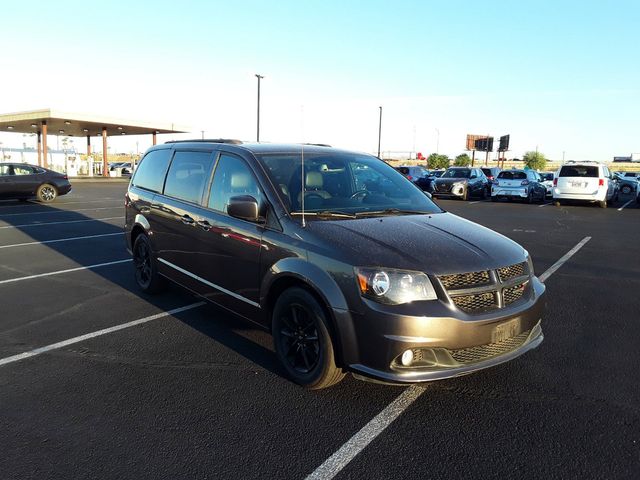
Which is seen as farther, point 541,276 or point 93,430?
point 541,276

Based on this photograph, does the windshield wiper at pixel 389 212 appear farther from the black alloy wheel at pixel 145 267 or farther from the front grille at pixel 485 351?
the black alloy wheel at pixel 145 267

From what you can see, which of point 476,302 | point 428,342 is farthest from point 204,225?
point 476,302

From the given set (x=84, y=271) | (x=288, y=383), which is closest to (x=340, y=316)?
(x=288, y=383)

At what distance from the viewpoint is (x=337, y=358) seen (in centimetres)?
337

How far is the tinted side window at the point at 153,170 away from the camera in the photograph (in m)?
5.85

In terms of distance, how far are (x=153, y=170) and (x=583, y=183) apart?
761 inches

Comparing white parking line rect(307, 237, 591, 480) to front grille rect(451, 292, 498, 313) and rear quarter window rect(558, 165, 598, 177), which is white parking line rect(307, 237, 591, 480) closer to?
front grille rect(451, 292, 498, 313)

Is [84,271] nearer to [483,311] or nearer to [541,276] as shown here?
[483,311]

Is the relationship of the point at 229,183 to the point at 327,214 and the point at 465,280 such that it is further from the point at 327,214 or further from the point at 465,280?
the point at 465,280

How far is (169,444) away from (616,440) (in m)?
2.67

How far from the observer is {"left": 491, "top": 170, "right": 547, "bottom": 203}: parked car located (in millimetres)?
23312

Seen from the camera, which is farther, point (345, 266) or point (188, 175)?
point (188, 175)

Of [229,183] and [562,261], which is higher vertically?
[229,183]

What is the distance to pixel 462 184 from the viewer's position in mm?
25219
